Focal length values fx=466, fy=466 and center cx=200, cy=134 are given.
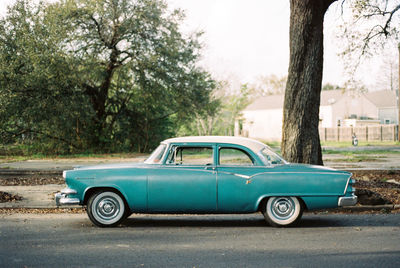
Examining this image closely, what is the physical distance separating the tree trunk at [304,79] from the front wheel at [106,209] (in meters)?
4.98

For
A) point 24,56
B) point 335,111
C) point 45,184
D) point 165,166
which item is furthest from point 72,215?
point 335,111

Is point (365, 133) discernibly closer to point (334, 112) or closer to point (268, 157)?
point (334, 112)

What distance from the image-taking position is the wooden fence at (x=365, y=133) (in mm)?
49906

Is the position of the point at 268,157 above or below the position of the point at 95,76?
below

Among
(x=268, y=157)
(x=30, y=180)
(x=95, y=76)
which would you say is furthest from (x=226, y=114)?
(x=268, y=157)

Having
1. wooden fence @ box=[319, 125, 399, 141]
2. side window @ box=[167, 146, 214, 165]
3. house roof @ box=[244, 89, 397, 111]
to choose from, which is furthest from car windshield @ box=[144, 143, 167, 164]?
house roof @ box=[244, 89, 397, 111]

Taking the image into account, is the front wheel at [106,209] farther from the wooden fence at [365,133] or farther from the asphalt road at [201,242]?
the wooden fence at [365,133]

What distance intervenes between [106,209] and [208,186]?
1809 mm

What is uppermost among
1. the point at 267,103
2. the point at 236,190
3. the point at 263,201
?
the point at 267,103

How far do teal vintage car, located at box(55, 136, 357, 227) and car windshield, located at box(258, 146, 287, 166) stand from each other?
0.02 meters

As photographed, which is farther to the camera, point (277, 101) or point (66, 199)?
point (277, 101)

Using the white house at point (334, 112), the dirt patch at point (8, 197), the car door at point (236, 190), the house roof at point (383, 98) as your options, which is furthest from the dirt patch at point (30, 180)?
the house roof at point (383, 98)

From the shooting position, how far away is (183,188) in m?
7.79

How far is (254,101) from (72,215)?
65717 mm
